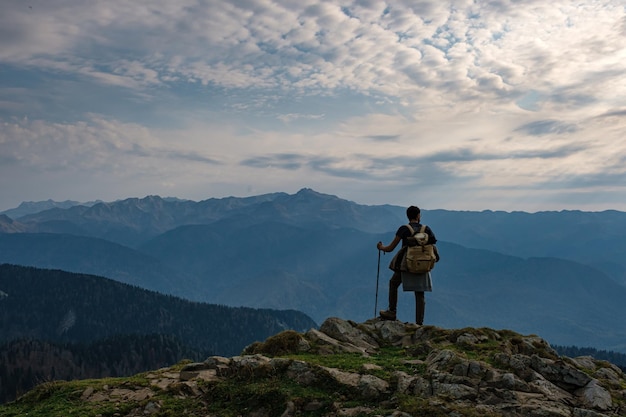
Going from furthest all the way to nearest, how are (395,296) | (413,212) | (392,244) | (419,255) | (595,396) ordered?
1. (395,296)
2. (392,244)
3. (413,212)
4. (419,255)
5. (595,396)

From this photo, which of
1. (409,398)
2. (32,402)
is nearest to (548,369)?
(409,398)

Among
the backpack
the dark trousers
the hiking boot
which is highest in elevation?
the backpack

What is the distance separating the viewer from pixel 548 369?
1352cm

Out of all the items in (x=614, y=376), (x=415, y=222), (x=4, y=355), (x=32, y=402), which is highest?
(x=415, y=222)

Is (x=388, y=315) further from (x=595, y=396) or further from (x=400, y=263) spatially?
(x=595, y=396)

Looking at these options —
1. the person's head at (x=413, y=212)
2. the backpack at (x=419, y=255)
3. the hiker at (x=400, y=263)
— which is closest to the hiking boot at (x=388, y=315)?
the hiker at (x=400, y=263)

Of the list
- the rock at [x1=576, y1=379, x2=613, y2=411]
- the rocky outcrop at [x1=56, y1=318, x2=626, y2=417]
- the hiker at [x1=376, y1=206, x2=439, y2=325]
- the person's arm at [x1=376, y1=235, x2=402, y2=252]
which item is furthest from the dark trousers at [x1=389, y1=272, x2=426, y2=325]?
the rock at [x1=576, y1=379, x2=613, y2=411]

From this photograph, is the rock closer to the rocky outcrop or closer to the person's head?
the rocky outcrop

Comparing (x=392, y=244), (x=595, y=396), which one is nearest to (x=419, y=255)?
(x=392, y=244)

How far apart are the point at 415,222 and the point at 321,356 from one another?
7524mm

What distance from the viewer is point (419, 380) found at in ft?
39.4

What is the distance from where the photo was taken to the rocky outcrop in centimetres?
1102

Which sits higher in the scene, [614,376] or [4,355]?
[614,376]

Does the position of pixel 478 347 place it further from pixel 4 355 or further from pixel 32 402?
pixel 4 355
